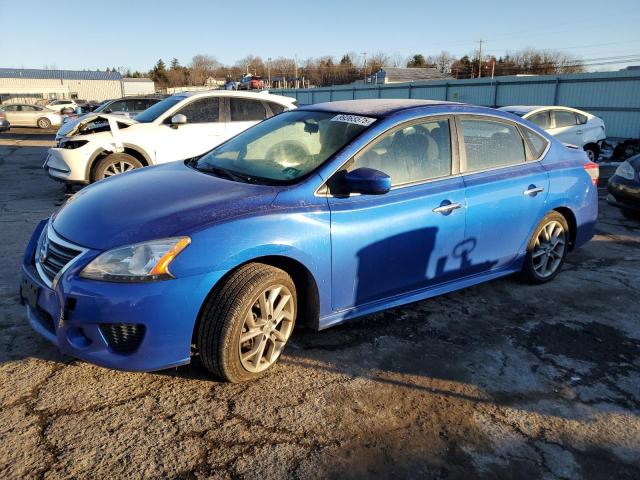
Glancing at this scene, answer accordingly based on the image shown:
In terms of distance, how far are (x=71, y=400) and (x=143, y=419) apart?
462 mm

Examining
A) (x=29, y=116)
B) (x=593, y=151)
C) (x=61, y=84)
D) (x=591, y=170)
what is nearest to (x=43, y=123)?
(x=29, y=116)

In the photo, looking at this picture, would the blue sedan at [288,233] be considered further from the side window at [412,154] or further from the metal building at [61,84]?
the metal building at [61,84]

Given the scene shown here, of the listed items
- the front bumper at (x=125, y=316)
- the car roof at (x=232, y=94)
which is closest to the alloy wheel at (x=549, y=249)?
the front bumper at (x=125, y=316)

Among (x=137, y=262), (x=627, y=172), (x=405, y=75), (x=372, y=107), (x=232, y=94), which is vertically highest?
(x=405, y=75)

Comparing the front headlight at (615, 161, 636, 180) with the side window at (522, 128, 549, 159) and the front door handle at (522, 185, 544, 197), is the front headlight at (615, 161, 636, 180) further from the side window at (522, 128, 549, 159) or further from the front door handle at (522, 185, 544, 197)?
the front door handle at (522, 185, 544, 197)

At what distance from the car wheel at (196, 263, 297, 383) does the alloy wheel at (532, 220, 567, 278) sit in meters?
2.59

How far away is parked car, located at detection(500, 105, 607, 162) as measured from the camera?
38.1 ft

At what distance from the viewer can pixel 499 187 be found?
3975 mm

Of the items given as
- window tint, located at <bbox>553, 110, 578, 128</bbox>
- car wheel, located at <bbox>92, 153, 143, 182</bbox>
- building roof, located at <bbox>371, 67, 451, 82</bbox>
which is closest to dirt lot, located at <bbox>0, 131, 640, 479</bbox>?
car wheel, located at <bbox>92, 153, 143, 182</bbox>

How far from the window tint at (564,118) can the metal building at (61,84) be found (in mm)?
61551

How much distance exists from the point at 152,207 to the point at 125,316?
71cm

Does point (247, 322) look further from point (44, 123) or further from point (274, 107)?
point (44, 123)

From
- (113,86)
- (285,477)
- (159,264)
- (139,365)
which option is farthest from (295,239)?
(113,86)

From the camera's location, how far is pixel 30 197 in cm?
808
